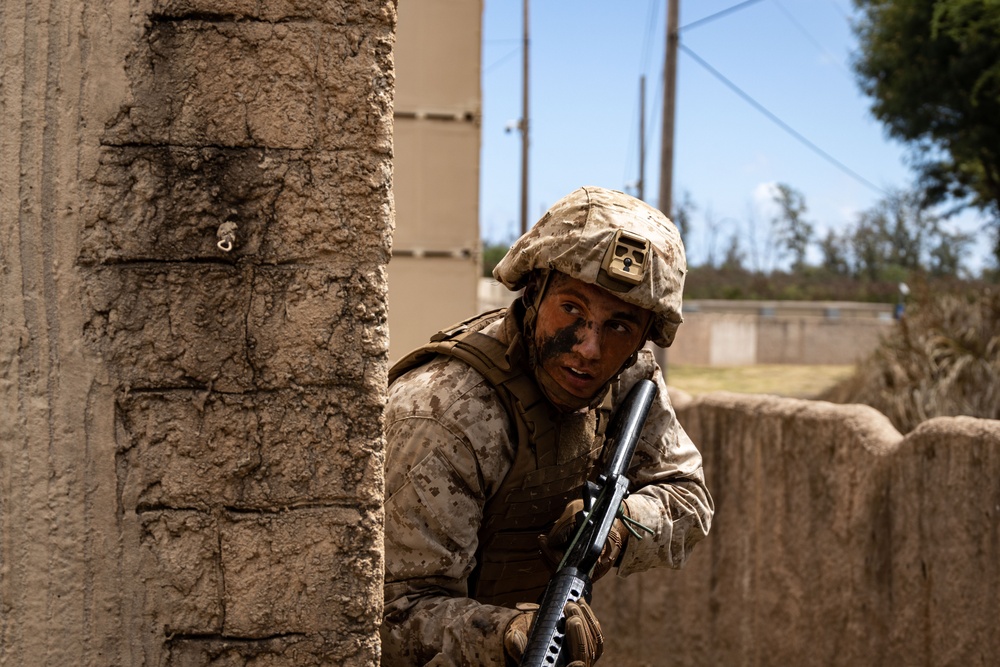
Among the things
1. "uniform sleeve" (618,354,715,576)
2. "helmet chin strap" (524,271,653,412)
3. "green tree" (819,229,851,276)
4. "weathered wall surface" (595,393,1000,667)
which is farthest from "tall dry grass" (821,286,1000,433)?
"green tree" (819,229,851,276)

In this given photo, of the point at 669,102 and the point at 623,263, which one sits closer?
the point at 623,263

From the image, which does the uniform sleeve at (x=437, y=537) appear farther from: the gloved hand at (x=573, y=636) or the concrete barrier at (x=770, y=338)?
the concrete barrier at (x=770, y=338)

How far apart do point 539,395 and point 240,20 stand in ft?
3.84

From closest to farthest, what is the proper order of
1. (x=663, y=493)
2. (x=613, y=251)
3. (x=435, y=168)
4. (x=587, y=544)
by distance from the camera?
(x=587, y=544), (x=613, y=251), (x=663, y=493), (x=435, y=168)

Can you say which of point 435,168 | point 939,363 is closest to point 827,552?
point 939,363

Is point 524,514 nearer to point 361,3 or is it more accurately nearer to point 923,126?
point 361,3

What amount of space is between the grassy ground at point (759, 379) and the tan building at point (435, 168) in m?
7.08

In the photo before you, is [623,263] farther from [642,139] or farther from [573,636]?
[642,139]

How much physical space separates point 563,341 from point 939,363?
20.0ft

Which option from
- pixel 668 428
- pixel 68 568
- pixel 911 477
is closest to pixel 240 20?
pixel 68 568

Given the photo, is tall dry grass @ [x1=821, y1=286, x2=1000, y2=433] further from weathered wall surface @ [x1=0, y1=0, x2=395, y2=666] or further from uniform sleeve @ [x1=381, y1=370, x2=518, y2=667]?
weathered wall surface @ [x1=0, y1=0, x2=395, y2=666]

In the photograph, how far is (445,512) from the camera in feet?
8.23

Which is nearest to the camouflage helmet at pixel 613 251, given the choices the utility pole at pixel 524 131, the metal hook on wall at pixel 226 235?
the metal hook on wall at pixel 226 235

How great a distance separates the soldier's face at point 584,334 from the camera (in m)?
2.61
